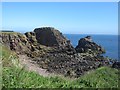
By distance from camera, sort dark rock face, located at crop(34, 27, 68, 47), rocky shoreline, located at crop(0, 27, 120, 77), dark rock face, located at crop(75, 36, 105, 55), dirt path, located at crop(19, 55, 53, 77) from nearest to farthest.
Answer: dirt path, located at crop(19, 55, 53, 77) < rocky shoreline, located at crop(0, 27, 120, 77) < dark rock face, located at crop(75, 36, 105, 55) < dark rock face, located at crop(34, 27, 68, 47)

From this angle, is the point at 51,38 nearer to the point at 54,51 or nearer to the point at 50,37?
the point at 50,37

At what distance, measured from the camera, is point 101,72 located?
23.5 metres

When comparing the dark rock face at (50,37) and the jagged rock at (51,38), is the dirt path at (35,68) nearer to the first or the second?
the jagged rock at (51,38)

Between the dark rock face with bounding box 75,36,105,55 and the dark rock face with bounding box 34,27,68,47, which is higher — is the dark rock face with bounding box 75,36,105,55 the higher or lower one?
the lower one

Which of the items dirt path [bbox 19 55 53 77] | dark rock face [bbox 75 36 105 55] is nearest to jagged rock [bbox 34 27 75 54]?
dark rock face [bbox 75 36 105 55]

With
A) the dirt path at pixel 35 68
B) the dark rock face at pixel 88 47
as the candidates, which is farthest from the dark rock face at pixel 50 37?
the dirt path at pixel 35 68

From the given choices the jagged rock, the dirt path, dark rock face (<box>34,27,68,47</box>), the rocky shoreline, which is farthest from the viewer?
dark rock face (<box>34,27,68,47</box>)

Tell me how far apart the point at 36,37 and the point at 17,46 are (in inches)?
668

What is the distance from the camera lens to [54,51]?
3009 inches

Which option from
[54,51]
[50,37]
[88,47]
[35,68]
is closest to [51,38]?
[50,37]

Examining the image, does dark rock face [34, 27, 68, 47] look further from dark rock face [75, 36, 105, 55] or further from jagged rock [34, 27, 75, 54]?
dark rock face [75, 36, 105, 55]

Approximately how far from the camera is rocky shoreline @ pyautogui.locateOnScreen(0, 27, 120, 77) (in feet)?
181

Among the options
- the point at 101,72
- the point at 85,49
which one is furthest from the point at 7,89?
the point at 85,49

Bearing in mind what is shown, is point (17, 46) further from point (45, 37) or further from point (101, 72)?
point (101, 72)
